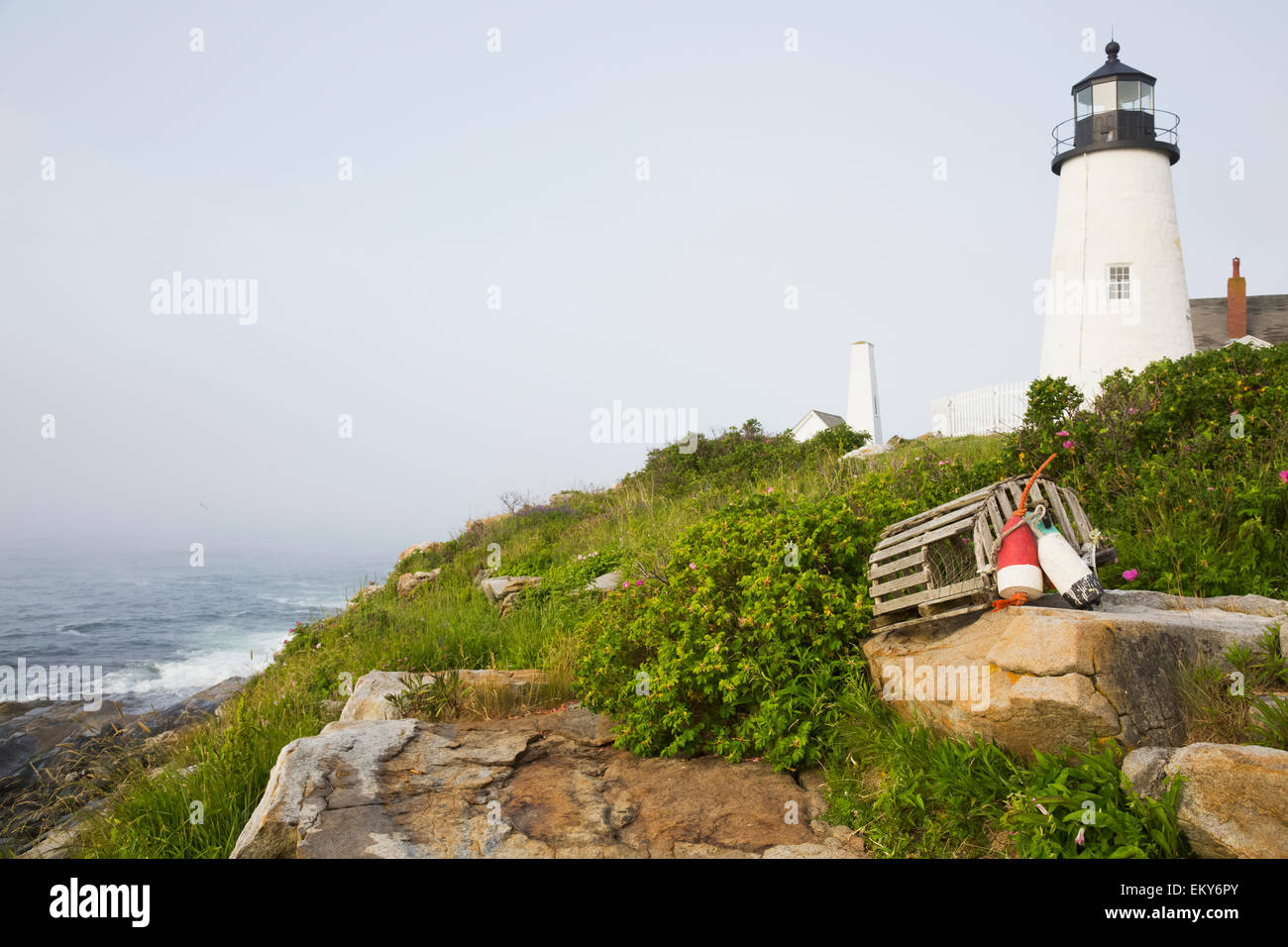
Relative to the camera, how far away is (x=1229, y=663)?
443cm

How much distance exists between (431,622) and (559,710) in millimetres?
3418

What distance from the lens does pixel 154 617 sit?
17.8 m

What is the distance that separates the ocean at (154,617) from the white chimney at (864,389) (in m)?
20.2

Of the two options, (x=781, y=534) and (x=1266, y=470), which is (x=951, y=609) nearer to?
(x=781, y=534)

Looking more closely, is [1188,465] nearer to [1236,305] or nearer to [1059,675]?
[1059,675]

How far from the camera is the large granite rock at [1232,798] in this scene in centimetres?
330

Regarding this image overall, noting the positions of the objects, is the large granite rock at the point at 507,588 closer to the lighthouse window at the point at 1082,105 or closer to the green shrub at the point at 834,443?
the green shrub at the point at 834,443

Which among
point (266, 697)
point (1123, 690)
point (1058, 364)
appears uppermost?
point (1058, 364)

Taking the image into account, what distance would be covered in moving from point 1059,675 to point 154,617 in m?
19.5

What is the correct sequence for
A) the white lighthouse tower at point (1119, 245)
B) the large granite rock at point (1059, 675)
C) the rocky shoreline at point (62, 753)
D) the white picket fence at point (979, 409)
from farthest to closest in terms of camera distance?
the white picket fence at point (979, 409), the white lighthouse tower at point (1119, 245), the rocky shoreline at point (62, 753), the large granite rock at point (1059, 675)

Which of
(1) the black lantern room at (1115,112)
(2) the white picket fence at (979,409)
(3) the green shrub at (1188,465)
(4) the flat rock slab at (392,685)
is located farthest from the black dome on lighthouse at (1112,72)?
(4) the flat rock slab at (392,685)

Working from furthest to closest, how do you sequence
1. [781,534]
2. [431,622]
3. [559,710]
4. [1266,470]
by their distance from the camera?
[431,622]
[1266,470]
[559,710]
[781,534]

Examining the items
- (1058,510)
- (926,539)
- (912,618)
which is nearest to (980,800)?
(912,618)
